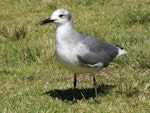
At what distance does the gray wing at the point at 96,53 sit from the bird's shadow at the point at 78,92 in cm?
63

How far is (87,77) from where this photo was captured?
8.52m

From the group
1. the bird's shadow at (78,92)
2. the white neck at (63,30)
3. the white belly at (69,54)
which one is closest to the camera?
the white belly at (69,54)

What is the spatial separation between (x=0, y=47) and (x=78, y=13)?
3.13 meters

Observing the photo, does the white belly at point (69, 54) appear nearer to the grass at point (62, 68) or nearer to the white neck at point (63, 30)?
the white neck at point (63, 30)

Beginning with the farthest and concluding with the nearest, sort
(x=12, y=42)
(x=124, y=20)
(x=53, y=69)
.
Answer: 1. (x=124, y=20)
2. (x=12, y=42)
3. (x=53, y=69)

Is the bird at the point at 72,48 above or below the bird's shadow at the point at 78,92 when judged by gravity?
above

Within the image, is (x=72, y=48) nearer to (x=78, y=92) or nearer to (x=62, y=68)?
(x=78, y=92)

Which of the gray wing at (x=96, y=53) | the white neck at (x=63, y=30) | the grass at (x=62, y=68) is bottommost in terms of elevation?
the grass at (x=62, y=68)

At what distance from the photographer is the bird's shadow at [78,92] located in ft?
24.8

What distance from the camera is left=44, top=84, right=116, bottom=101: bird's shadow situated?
7570mm

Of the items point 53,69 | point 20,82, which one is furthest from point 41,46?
point 20,82

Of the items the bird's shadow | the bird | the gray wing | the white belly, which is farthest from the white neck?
the bird's shadow

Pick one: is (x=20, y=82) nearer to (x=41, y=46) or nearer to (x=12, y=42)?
(x=41, y=46)

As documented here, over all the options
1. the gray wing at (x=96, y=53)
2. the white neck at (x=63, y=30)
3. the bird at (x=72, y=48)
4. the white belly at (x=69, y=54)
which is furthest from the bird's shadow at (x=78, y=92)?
the white neck at (x=63, y=30)
